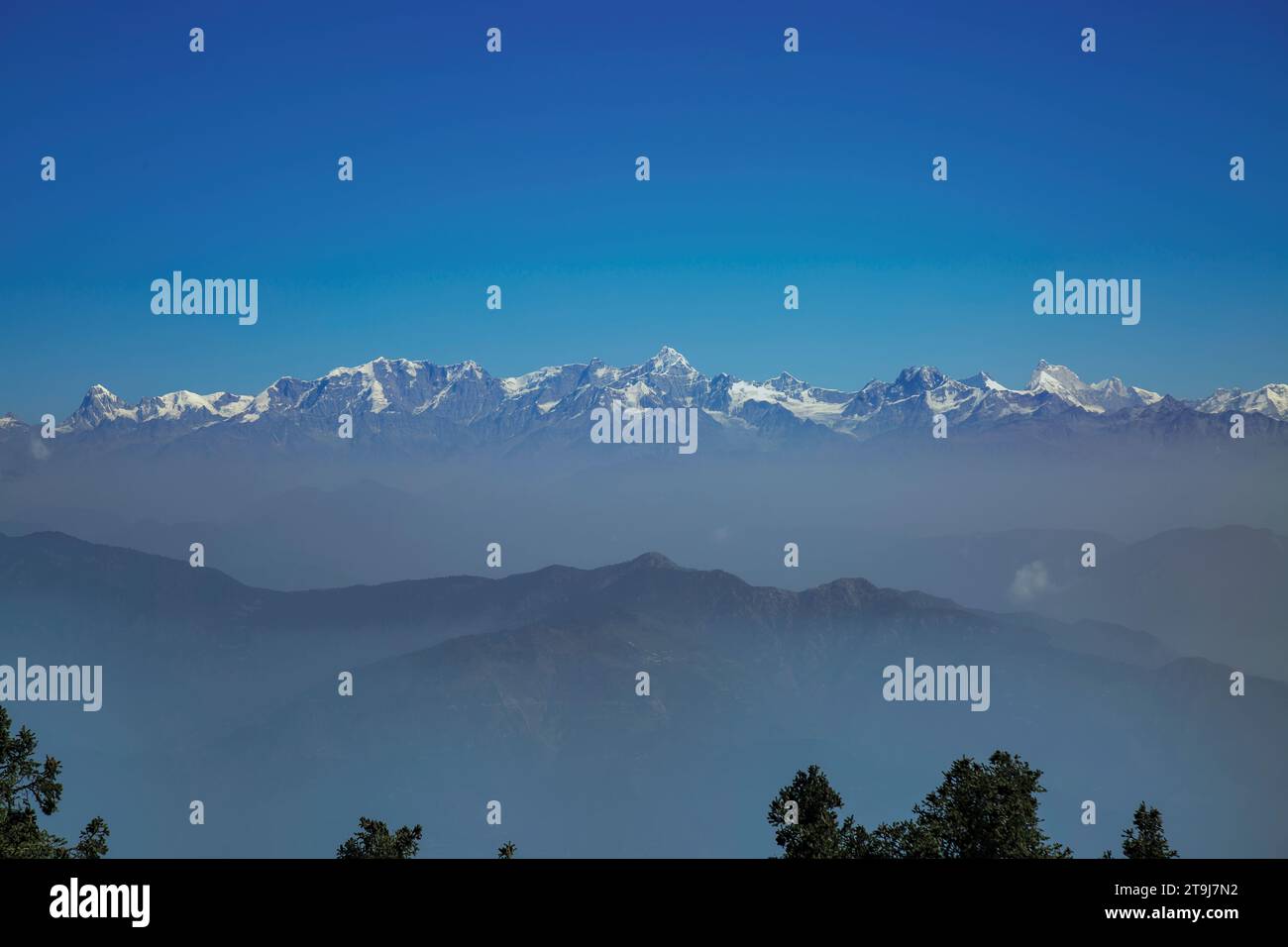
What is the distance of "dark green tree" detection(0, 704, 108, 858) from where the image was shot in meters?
54.4

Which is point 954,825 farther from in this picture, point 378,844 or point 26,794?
point 26,794

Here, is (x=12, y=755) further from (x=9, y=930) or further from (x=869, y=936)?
(x=869, y=936)

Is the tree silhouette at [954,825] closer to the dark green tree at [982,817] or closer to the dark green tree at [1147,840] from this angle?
the dark green tree at [982,817]

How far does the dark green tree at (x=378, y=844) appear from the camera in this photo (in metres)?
58.6

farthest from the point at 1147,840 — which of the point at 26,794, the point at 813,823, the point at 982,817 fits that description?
the point at 26,794

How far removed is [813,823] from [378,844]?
23755 millimetres

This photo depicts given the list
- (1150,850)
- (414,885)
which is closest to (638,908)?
Answer: (414,885)

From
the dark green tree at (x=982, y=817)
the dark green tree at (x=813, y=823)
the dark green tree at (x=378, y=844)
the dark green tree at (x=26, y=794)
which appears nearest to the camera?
the dark green tree at (x=26, y=794)

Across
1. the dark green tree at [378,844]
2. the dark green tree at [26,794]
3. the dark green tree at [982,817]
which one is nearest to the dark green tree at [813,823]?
the dark green tree at [982,817]

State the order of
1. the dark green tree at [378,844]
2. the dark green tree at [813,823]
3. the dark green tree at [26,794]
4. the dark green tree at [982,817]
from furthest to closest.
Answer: the dark green tree at [378,844] → the dark green tree at [813,823] → the dark green tree at [982,817] → the dark green tree at [26,794]

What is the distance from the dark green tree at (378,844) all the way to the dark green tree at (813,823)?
20.2 metres

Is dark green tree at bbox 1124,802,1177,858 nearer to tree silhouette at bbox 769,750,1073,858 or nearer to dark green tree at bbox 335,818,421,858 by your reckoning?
tree silhouette at bbox 769,750,1073,858

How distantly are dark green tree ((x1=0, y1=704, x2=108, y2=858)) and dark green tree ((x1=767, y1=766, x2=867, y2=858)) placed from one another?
36.0 meters

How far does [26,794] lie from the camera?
185ft
